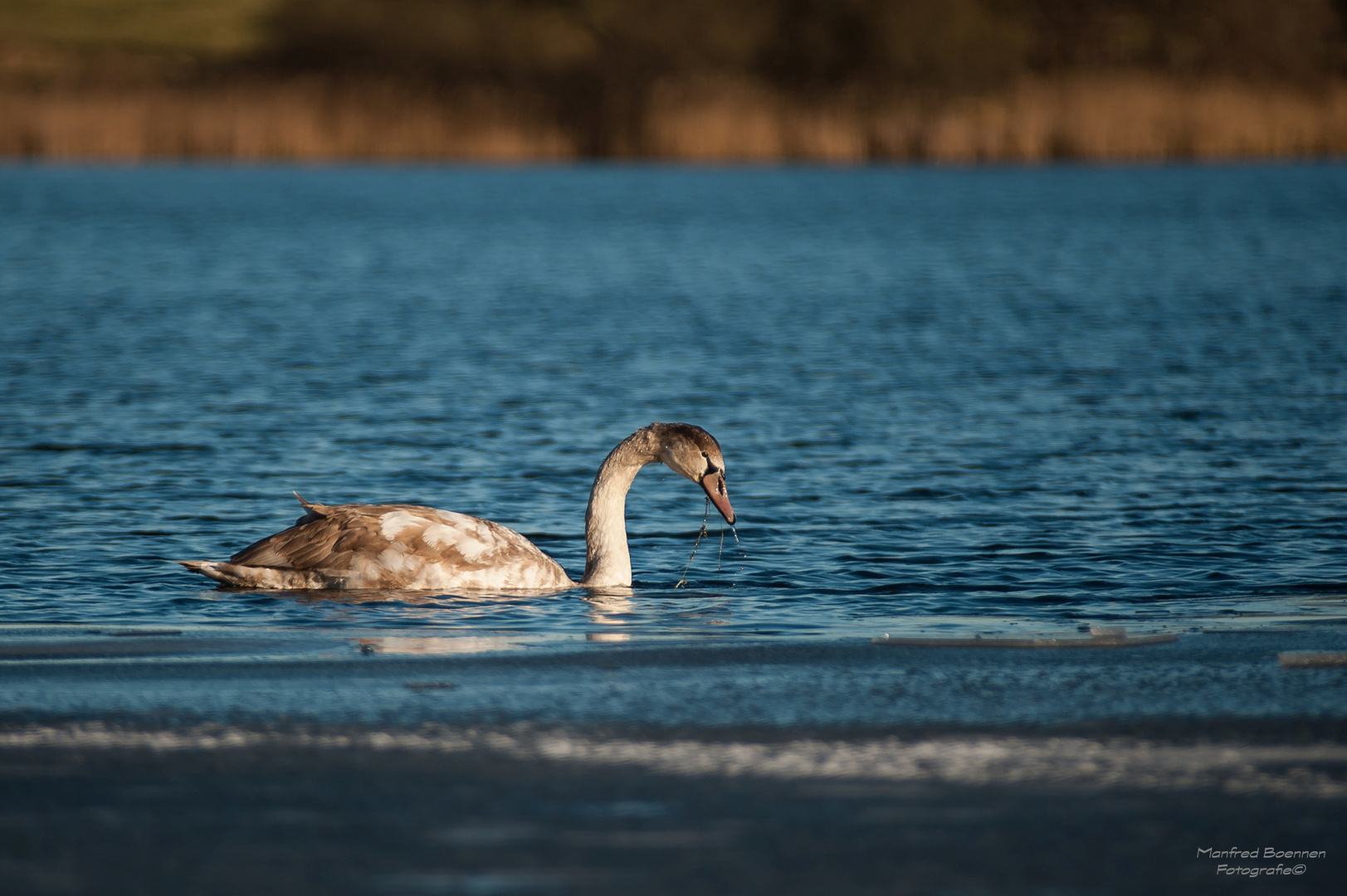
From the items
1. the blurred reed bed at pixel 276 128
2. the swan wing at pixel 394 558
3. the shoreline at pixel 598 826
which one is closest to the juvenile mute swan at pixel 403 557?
the swan wing at pixel 394 558

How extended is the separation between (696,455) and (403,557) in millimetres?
1560

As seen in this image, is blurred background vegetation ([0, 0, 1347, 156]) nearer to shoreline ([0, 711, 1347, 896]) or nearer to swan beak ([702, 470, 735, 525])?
swan beak ([702, 470, 735, 525])

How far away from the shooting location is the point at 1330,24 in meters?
67.4

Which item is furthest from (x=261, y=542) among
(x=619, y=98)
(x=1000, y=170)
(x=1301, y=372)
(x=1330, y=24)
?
(x=1330, y=24)

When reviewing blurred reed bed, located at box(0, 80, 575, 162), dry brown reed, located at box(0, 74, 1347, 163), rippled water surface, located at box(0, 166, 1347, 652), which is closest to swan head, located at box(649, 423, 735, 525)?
rippled water surface, located at box(0, 166, 1347, 652)

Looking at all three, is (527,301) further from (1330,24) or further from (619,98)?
(1330,24)

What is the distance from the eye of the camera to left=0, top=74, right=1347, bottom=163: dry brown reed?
45.1 meters

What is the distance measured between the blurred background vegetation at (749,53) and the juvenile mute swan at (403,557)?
130 feet

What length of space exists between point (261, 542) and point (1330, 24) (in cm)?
6751

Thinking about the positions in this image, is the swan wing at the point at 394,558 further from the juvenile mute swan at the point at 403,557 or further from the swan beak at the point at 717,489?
the swan beak at the point at 717,489

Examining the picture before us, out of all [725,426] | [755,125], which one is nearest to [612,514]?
[725,426]

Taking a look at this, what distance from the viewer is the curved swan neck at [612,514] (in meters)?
8.50

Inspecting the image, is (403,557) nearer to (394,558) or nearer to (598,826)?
(394,558)

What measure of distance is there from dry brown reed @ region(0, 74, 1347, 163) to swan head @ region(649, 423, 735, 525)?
36.8 m
